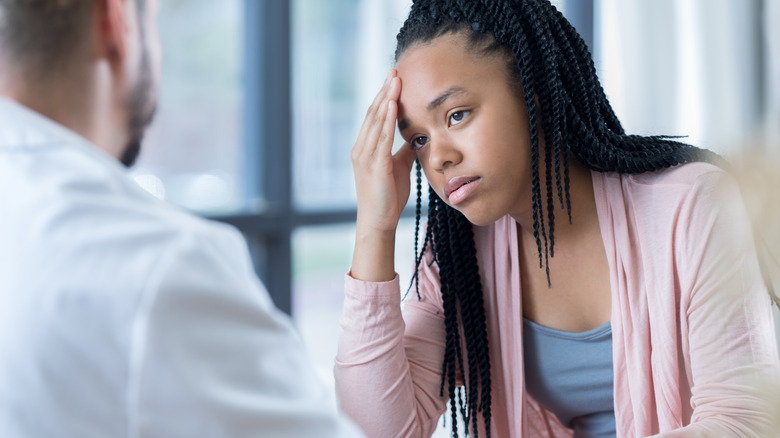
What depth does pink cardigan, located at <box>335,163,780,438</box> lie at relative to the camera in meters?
1.16

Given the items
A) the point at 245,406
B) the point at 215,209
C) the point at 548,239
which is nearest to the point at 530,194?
the point at 548,239

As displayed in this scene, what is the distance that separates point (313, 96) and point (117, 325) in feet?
6.85

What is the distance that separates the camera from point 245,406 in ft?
1.98

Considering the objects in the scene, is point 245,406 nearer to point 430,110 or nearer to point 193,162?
point 430,110

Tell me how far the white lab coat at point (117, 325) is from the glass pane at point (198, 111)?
1.70 metres

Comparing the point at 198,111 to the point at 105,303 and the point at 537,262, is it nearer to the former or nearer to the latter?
the point at 537,262

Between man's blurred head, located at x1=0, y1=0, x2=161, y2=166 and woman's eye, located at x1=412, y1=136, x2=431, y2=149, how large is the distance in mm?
643

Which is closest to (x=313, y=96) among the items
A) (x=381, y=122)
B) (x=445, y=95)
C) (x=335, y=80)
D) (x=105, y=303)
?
(x=335, y=80)

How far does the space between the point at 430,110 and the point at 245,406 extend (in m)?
0.79

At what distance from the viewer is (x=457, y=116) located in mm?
1294

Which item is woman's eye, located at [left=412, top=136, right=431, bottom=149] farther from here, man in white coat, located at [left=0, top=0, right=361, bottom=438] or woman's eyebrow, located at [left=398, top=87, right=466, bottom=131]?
man in white coat, located at [left=0, top=0, right=361, bottom=438]

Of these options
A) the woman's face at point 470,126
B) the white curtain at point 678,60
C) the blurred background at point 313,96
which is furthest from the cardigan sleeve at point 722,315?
the white curtain at point 678,60

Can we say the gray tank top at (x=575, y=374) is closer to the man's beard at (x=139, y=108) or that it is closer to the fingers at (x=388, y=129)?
the fingers at (x=388, y=129)

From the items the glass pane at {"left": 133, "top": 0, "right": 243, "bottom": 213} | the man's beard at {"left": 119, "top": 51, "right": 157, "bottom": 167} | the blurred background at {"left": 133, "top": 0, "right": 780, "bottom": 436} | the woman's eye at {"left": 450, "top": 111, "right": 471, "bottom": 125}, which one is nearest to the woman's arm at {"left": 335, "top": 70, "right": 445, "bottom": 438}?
the woman's eye at {"left": 450, "top": 111, "right": 471, "bottom": 125}
